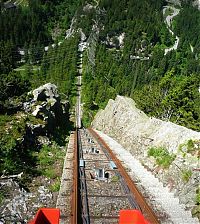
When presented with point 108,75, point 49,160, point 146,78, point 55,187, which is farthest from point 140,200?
point 146,78

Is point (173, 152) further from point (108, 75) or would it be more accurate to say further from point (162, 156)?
point (108, 75)

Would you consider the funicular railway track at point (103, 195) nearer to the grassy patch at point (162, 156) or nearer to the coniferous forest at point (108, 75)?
the grassy patch at point (162, 156)

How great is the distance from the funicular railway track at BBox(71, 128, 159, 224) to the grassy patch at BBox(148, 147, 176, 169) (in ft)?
6.59

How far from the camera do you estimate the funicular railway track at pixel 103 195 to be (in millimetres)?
11945

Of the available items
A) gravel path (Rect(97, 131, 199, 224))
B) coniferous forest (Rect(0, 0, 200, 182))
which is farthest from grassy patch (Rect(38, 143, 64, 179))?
gravel path (Rect(97, 131, 199, 224))

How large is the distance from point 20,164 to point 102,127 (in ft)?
126

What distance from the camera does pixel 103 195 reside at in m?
14.3

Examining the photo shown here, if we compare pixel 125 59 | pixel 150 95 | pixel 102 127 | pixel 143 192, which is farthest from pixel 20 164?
pixel 125 59

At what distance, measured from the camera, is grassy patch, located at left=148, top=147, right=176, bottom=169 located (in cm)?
1811

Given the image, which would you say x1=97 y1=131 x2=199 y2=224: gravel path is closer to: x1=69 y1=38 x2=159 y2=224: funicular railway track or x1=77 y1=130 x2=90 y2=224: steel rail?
x1=69 y1=38 x2=159 y2=224: funicular railway track

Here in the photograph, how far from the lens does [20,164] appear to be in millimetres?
16875

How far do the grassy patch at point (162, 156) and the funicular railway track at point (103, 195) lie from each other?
2009 millimetres

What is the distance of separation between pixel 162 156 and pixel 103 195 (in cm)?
618

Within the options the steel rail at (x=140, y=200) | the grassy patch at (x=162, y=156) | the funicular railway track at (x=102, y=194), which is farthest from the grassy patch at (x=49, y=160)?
the grassy patch at (x=162, y=156)
